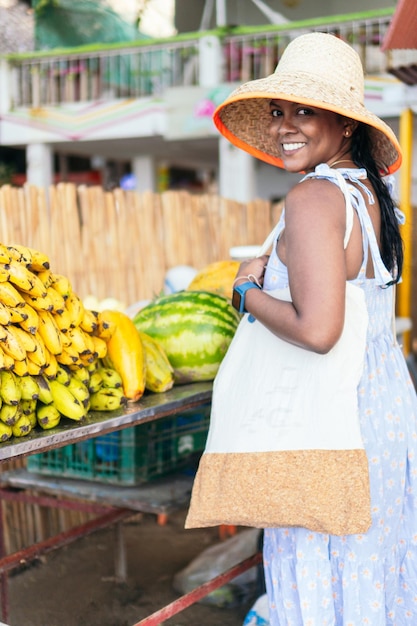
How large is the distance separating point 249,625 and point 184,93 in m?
11.0

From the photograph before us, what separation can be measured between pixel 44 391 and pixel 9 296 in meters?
0.27

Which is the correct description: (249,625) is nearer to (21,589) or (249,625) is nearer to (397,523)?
(397,523)

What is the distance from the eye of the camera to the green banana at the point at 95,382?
6.88 feet

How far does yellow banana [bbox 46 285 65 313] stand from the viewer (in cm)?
200

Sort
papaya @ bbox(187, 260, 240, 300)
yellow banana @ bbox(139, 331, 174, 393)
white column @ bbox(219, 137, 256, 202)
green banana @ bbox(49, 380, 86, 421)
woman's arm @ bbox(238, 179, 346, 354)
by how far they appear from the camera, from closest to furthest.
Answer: woman's arm @ bbox(238, 179, 346, 354), green banana @ bbox(49, 380, 86, 421), yellow banana @ bbox(139, 331, 174, 393), papaya @ bbox(187, 260, 240, 300), white column @ bbox(219, 137, 256, 202)

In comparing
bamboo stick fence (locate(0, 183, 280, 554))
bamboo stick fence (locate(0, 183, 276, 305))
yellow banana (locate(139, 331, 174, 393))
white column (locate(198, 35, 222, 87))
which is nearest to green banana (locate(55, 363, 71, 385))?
yellow banana (locate(139, 331, 174, 393))

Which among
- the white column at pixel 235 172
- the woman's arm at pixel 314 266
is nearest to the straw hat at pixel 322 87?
the woman's arm at pixel 314 266

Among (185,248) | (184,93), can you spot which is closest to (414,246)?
(185,248)

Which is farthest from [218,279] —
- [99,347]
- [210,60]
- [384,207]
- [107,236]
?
[210,60]

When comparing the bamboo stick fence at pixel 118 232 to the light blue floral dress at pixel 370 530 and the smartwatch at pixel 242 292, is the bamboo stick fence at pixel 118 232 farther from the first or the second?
the light blue floral dress at pixel 370 530

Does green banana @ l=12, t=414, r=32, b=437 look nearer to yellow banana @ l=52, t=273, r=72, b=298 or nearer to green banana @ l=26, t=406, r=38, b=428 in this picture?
green banana @ l=26, t=406, r=38, b=428

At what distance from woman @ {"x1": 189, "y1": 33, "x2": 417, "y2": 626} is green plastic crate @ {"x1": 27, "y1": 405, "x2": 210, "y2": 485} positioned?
0.99 m

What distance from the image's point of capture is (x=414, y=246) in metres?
8.46

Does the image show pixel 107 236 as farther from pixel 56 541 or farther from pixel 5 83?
pixel 5 83
